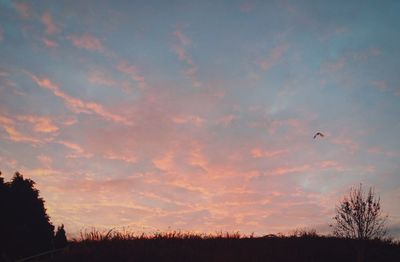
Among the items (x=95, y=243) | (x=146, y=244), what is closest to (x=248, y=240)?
(x=146, y=244)

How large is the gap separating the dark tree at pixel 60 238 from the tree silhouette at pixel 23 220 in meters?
0.40

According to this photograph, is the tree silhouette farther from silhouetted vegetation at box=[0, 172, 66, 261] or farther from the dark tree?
the dark tree

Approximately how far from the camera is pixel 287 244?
3388cm

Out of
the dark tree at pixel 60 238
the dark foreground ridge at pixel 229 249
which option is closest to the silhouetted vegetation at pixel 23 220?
the dark tree at pixel 60 238

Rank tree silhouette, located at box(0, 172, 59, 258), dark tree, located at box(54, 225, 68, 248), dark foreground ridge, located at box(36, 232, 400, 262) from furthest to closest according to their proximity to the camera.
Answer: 1. dark tree, located at box(54, 225, 68, 248)
2. tree silhouette, located at box(0, 172, 59, 258)
3. dark foreground ridge, located at box(36, 232, 400, 262)

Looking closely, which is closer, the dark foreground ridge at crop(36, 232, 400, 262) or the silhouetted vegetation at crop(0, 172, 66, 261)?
the dark foreground ridge at crop(36, 232, 400, 262)

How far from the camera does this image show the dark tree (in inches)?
1255

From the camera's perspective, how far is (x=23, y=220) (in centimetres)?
3170

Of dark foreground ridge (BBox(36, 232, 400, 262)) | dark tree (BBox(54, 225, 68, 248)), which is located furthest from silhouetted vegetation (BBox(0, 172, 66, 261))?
dark foreground ridge (BBox(36, 232, 400, 262))

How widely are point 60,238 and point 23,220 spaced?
2802 mm

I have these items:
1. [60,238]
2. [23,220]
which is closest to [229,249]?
[60,238]

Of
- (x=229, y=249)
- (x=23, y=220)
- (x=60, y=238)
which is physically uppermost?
(x=23, y=220)

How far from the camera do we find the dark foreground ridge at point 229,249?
26.8 metres

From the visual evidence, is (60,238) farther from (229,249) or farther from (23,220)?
(229,249)
